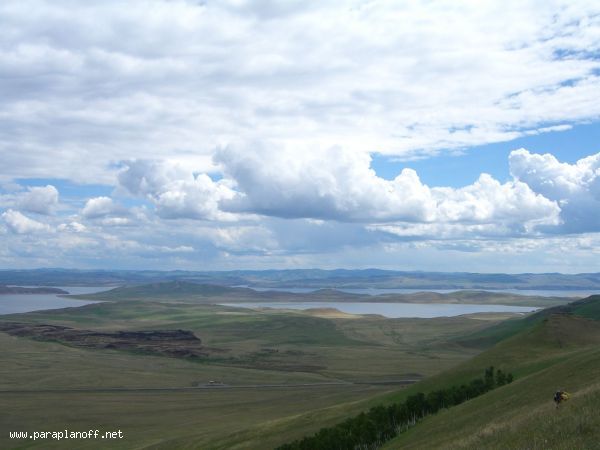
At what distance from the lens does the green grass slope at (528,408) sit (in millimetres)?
22969

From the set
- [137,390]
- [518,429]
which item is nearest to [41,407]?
[137,390]

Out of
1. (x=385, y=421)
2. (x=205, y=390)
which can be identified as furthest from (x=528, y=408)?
(x=205, y=390)

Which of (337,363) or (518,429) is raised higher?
(518,429)

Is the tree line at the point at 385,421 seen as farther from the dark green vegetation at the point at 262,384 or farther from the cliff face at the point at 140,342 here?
the cliff face at the point at 140,342

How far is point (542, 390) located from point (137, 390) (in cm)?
8152

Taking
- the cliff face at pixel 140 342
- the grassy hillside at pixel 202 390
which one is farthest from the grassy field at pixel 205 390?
the cliff face at pixel 140 342

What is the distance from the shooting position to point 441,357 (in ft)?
511

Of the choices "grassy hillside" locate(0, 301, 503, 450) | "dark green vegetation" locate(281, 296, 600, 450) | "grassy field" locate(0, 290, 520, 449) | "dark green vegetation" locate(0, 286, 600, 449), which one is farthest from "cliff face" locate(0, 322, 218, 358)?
"dark green vegetation" locate(281, 296, 600, 450)

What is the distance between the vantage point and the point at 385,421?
54.3 meters

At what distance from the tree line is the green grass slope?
311 cm

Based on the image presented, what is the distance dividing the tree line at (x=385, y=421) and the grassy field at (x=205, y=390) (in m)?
8.03

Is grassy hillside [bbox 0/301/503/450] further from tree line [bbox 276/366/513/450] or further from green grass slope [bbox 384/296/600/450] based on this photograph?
green grass slope [bbox 384/296/600/450]

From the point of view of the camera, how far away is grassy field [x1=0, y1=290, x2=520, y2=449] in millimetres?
70125

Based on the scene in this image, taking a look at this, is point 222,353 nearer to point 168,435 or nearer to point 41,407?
point 41,407
